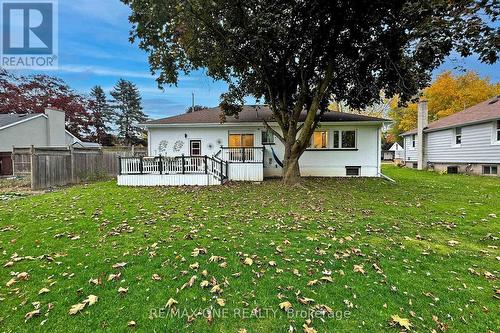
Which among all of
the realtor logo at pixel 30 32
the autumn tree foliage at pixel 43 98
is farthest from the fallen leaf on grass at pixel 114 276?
the autumn tree foliage at pixel 43 98

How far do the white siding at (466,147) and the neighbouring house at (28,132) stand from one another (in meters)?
29.7

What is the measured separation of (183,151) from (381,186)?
1066cm

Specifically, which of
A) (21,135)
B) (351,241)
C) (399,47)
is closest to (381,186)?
(399,47)

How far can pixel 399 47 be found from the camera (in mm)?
9375

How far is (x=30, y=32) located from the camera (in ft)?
39.0

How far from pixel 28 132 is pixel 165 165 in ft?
49.0

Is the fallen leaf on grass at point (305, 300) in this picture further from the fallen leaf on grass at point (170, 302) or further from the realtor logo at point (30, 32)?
the realtor logo at point (30, 32)

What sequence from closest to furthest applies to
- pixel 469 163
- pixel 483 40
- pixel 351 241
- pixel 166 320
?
pixel 166 320 < pixel 351 241 < pixel 483 40 < pixel 469 163

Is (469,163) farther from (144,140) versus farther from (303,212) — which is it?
(144,140)

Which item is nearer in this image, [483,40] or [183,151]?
[483,40]

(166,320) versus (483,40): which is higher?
(483,40)

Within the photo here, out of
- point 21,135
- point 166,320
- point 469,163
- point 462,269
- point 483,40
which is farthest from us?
point 21,135

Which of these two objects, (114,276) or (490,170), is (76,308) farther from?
(490,170)

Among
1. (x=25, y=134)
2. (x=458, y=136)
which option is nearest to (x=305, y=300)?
(x=458, y=136)
